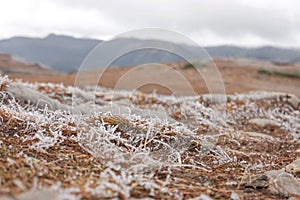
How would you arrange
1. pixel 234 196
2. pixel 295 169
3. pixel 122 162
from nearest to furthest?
pixel 234 196
pixel 122 162
pixel 295 169

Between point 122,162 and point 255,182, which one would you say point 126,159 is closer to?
point 122,162

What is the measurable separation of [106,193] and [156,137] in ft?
4.12

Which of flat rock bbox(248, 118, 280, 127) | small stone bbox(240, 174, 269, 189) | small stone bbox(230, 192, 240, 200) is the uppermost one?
flat rock bbox(248, 118, 280, 127)

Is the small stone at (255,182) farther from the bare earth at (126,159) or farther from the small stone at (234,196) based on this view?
the small stone at (234,196)

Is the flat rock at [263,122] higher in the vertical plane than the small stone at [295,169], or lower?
higher

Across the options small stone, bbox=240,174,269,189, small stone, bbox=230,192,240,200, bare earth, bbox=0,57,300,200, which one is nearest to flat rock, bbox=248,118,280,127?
bare earth, bbox=0,57,300,200

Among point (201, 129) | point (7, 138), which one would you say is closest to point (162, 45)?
point (201, 129)

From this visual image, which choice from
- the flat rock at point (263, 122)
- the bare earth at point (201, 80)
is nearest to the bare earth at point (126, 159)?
the flat rock at point (263, 122)

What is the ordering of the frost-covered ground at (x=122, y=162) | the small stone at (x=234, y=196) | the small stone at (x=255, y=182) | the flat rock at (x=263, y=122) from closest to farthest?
the frost-covered ground at (x=122, y=162) < the small stone at (x=234, y=196) < the small stone at (x=255, y=182) < the flat rock at (x=263, y=122)

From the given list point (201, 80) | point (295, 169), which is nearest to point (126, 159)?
point (295, 169)

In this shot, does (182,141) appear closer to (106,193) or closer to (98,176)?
(98,176)

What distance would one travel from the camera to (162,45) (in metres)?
6.14

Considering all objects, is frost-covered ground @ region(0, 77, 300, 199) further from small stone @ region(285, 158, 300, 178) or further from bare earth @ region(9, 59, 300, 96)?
bare earth @ region(9, 59, 300, 96)

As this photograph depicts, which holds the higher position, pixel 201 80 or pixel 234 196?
pixel 201 80
